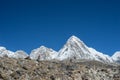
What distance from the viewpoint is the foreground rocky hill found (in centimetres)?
4862

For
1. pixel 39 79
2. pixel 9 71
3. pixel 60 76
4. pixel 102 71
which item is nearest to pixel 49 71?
pixel 60 76

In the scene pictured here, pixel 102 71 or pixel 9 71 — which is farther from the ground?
pixel 102 71

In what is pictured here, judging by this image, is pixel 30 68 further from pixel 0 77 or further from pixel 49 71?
pixel 0 77

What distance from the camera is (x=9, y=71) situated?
48250 mm

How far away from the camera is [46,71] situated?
54594 mm

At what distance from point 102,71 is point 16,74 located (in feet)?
73.5

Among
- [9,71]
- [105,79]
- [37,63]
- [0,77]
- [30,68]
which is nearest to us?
[0,77]

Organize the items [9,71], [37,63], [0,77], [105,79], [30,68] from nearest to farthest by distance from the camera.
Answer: [0,77]
[9,71]
[30,68]
[37,63]
[105,79]

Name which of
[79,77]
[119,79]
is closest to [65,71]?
[79,77]

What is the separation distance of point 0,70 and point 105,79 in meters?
22.9

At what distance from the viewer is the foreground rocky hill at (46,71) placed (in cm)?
4862

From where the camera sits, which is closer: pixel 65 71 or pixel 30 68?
pixel 30 68

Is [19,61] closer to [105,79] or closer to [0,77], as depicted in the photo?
[0,77]

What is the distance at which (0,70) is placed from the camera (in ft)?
154
